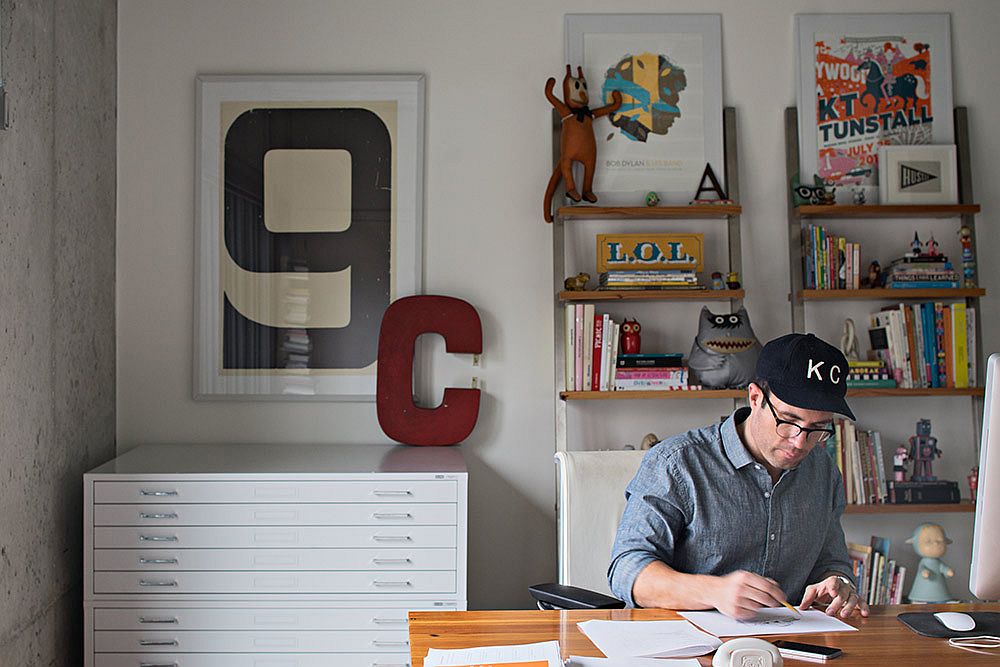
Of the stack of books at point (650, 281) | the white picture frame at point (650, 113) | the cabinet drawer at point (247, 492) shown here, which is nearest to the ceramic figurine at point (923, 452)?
the stack of books at point (650, 281)

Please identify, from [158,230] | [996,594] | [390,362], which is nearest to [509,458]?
[390,362]

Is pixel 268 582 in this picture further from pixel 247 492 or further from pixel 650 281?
pixel 650 281

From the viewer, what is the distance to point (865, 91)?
3.45 meters

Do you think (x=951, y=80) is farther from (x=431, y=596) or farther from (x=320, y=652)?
(x=320, y=652)

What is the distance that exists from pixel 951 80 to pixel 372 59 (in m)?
2.05

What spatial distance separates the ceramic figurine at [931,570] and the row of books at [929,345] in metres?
0.51

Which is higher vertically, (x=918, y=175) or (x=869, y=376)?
(x=918, y=175)

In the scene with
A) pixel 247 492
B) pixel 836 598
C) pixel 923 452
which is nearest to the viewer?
pixel 836 598

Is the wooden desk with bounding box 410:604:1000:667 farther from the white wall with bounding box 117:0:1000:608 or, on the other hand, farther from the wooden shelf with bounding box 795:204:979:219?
the wooden shelf with bounding box 795:204:979:219

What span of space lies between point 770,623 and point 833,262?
6.01ft

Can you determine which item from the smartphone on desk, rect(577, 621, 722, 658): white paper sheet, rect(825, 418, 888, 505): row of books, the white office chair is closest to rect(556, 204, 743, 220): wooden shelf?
rect(825, 418, 888, 505): row of books

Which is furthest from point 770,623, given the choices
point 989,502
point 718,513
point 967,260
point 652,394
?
point 967,260

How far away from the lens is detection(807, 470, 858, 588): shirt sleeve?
7.21ft

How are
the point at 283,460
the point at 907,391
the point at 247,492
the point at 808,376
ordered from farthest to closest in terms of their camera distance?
1. the point at 907,391
2. the point at 283,460
3. the point at 247,492
4. the point at 808,376
